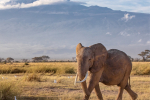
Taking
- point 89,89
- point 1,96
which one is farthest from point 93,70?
point 1,96

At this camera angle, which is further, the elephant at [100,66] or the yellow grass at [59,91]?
the yellow grass at [59,91]

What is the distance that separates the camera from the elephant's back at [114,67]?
7.02 meters

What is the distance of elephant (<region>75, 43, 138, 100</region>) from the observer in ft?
19.4

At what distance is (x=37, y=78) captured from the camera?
1599 cm

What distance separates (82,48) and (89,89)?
1.23 m

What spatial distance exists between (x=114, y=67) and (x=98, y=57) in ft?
2.94

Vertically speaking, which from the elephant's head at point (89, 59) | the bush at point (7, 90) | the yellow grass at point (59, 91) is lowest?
the yellow grass at point (59, 91)

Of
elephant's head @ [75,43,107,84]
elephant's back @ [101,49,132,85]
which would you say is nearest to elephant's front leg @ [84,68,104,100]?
elephant's head @ [75,43,107,84]

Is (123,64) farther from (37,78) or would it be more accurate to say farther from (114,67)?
(37,78)

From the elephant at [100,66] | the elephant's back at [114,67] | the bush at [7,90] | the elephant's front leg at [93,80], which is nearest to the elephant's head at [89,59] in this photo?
the elephant at [100,66]

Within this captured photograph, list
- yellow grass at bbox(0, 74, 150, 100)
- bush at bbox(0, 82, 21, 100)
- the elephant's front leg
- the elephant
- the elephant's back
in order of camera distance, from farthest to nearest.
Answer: yellow grass at bbox(0, 74, 150, 100) < bush at bbox(0, 82, 21, 100) < the elephant's back < the elephant's front leg < the elephant

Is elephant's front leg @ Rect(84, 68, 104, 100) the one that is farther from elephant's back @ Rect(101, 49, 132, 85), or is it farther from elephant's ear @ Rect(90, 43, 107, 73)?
elephant's back @ Rect(101, 49, 132, 85)

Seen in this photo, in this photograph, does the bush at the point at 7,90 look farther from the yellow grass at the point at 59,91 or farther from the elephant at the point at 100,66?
the elephant at the point at 100,66

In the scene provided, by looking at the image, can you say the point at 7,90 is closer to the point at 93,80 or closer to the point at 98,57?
the point at 93,80
